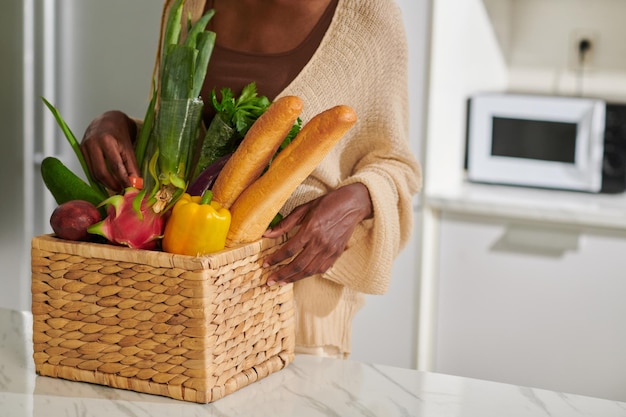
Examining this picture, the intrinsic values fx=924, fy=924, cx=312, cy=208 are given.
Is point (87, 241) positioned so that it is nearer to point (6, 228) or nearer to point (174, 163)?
point (174, 163)

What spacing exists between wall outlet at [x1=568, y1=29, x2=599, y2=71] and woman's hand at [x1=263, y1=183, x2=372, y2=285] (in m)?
1.82

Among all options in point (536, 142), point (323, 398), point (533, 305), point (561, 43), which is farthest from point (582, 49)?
point (323, 398)

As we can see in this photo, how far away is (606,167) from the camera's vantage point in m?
2.31

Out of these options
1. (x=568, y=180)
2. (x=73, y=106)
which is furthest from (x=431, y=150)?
(x=73, y=106)

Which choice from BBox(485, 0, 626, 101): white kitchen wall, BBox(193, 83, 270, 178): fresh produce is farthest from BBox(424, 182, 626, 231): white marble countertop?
BBox(193, 83, 270, 178): fresh produce

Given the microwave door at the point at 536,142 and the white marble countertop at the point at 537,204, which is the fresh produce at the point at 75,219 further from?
the microwave door at the point at 536,142

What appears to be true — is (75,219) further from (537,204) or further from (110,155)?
(537,204)

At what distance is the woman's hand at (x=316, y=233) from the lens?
3.33 feet

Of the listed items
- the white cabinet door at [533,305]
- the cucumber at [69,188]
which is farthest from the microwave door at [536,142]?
the cucumber at [69,188]

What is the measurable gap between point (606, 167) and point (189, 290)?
1667 mm

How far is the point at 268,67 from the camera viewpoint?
1254 millimetres

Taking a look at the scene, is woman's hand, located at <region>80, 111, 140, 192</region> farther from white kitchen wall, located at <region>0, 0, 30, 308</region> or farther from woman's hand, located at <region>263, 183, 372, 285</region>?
white kitchen wall, located at <region>0, 0, 30, 308</region>

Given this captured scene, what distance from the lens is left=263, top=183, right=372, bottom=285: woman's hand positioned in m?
1.02

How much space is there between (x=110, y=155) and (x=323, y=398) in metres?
0.40
